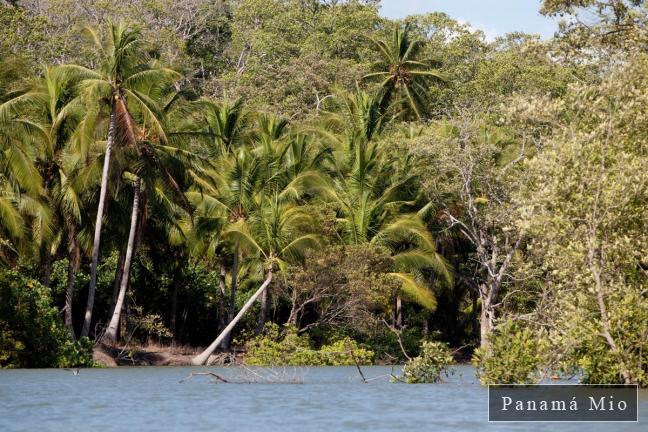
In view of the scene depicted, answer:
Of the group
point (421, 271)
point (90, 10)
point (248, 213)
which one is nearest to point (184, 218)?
point (248, 213)

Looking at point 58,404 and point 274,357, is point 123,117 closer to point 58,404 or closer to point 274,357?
point 274,357

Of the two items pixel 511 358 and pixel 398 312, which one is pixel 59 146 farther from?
pixel 511 358

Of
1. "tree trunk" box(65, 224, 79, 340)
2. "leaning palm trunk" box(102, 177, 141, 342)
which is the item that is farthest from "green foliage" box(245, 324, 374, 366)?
"tree trunk" box(65, 224, 79, 340)

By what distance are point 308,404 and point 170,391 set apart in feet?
15.7

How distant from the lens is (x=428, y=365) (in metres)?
27.4

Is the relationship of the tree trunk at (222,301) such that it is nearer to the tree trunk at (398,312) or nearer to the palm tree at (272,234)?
the palm tree at (272,234)

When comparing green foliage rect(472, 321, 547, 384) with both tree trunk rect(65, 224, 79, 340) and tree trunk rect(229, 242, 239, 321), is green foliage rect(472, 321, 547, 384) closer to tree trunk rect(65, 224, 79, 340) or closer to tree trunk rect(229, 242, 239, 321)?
tree trunk rect(65, 224, 79, 340)

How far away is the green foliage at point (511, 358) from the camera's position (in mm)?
21594

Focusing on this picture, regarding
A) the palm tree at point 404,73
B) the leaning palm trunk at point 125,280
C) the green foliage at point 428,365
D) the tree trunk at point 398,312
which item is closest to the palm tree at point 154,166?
the leaning palm trunk at point 125,280

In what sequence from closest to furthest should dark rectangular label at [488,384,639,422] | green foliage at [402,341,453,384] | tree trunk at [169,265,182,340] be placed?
dark rectangular label at [488,384,639,422] → green foliage at [402,341,453,384] → tree trunk at [169,265,182,340]

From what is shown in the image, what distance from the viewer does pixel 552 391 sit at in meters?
23.3

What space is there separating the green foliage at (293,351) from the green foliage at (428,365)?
9.94m

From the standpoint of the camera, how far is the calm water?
17828 mm

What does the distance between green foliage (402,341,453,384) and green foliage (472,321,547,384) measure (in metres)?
4.08
